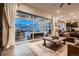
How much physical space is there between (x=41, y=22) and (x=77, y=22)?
159 centimetres

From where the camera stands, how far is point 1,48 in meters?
2.86

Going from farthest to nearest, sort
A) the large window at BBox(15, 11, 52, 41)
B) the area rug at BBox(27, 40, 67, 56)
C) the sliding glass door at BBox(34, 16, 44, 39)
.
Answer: the sliding glass door at BBox(34, 16, 44, 39) → the large window at BBox(15, 11, 52, 41) → the area rug at BBox(27, 40, 67, 56)

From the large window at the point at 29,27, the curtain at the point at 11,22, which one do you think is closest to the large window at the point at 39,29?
the large window at the point at 29,27

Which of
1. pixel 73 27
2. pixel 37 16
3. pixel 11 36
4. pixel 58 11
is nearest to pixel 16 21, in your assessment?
pixel 11 36

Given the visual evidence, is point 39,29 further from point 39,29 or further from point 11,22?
point 11,22

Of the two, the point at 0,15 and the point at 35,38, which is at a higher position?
the point at 0,15

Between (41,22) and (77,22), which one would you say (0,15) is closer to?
(41,22)

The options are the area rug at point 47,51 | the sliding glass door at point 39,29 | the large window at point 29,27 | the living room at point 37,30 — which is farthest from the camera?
the sliding glass door at point 39,29

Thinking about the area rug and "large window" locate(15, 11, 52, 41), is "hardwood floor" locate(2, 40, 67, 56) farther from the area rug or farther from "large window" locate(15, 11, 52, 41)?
"large window" locate(15, 11, 52, 41)

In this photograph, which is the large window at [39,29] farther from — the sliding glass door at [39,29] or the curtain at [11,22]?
the curtain at [11,22]

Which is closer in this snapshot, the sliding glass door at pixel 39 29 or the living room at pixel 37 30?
the living room at pixel 37 30

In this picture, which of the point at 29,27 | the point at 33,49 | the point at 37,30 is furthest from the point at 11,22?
the point at 33,49

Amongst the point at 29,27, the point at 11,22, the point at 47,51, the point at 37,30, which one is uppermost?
the point at 11,22

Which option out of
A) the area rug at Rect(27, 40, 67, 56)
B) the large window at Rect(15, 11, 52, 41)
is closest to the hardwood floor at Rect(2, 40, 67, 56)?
the area rug at Rect(27, 40, 67, 56)
